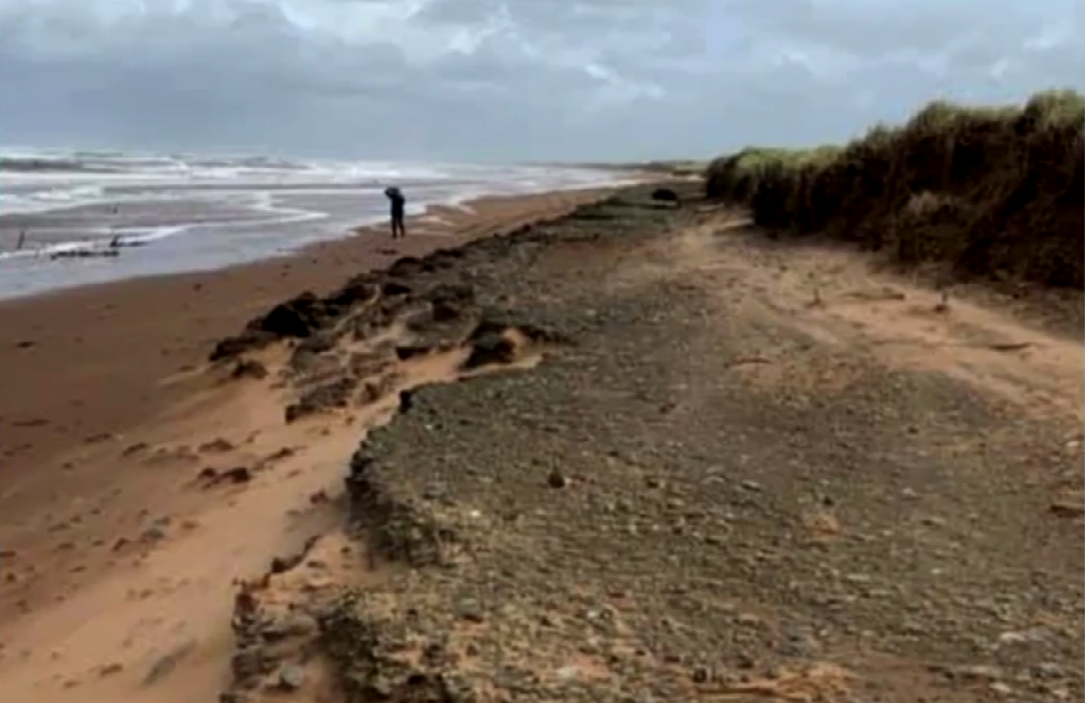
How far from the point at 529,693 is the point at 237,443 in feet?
18.1

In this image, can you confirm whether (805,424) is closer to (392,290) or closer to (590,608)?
(590,608)

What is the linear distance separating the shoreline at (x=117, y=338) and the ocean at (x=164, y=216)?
4.02 ft

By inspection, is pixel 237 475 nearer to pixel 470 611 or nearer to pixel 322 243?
pixel 470 611

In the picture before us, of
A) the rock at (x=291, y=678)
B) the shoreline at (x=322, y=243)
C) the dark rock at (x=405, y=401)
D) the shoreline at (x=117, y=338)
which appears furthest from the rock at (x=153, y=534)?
the shoreline at (x=322, y=243)

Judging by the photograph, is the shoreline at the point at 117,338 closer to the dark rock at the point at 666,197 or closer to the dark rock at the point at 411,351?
the dark rock at the point at 411,351

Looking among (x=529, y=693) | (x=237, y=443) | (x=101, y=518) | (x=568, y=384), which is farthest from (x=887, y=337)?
(x=529, y=693)

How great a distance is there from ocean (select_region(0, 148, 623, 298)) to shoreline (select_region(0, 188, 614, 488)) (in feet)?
4.02

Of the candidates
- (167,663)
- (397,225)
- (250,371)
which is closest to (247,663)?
(167,663)

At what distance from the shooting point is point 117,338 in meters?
15.1

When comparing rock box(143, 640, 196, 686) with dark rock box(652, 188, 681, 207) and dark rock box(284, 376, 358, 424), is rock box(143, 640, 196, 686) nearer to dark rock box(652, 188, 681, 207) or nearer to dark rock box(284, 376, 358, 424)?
dark rock box(284, 376, 358, 424)

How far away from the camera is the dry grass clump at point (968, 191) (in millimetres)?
11586

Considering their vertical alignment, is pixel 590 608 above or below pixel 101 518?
above

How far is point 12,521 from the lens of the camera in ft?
26.8

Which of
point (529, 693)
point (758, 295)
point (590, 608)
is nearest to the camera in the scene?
point (529, 693)
